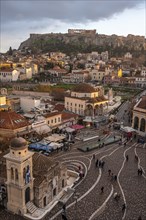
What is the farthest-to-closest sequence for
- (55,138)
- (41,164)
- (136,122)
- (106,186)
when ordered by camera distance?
(136,122) < (55,138) < (106,186) < (41,164)

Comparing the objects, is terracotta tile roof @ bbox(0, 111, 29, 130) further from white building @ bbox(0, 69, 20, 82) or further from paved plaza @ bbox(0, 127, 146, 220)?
white building @ bbox(0, 69, 20, 82)

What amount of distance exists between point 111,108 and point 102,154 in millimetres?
26649

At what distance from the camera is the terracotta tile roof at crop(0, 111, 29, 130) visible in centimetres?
3456

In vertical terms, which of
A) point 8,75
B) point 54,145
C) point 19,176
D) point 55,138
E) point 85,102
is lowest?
point 54,145

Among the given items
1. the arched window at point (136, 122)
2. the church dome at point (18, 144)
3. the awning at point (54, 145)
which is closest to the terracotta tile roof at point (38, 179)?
the church dome at point (18, 144)

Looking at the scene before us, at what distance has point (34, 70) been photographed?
114875mm

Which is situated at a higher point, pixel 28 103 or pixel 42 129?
pixel 28 103

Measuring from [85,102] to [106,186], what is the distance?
26866 millimetres

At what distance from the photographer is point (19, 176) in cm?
1867

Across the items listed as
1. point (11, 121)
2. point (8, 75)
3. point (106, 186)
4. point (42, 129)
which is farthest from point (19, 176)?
point (8, 75)

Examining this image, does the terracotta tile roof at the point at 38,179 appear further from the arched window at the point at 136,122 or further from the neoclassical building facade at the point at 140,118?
the arched window at the point at 136,122

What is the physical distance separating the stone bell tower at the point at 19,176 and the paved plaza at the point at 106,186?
34.7 inches

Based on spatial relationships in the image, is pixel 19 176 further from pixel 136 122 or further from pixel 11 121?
pixel 136 122

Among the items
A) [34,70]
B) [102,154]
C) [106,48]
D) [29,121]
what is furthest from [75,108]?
[106,48]
